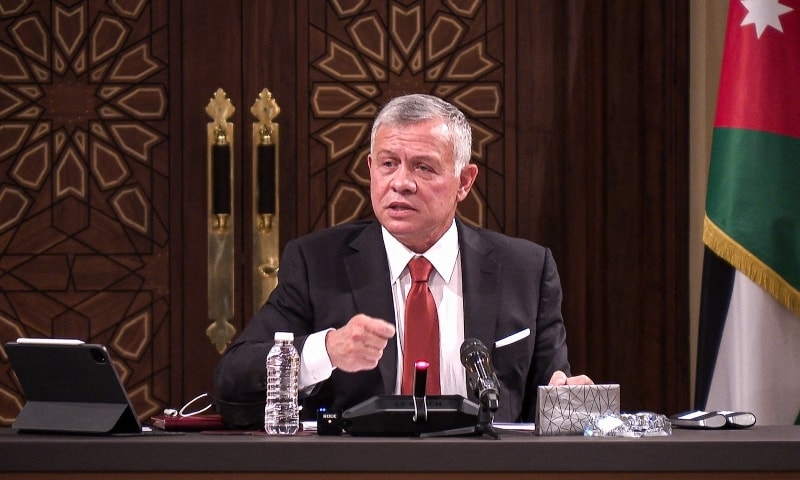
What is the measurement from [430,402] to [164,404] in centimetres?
232

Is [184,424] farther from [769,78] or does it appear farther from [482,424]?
[769,78]

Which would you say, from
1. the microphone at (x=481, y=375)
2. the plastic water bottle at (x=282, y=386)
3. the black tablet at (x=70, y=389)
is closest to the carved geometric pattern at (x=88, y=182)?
the plastic water bottle at (x=282, y=386)

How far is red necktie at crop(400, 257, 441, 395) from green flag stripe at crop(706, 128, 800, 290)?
49.2 inches

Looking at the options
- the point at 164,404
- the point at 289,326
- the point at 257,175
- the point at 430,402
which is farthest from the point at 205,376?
the point at 430,402

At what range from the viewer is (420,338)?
258cm

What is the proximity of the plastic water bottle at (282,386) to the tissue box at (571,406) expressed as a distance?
1.56ft

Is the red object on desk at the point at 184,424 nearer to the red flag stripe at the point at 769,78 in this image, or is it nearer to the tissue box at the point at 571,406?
the tissue box at the point at 571,406

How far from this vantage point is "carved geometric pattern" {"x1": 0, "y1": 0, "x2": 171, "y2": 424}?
4031mm

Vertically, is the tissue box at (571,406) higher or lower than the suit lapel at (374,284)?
lower

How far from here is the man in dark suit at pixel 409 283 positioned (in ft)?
8.57

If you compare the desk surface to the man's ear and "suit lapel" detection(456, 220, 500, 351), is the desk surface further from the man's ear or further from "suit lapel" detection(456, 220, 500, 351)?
the man's ear

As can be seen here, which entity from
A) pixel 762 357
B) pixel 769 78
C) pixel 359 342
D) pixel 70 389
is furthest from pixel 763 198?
pixel 70 389

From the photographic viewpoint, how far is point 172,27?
13.3ft

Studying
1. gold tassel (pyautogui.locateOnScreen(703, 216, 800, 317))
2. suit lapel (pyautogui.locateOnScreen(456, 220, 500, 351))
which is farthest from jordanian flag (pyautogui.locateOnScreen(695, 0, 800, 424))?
suit lapel (pyautogui.locateOnScreen(456, 220, 500, 351))
